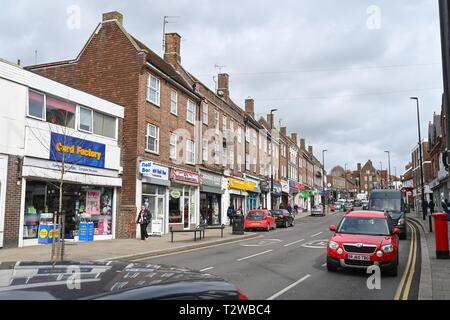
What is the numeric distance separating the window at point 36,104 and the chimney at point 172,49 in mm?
15963

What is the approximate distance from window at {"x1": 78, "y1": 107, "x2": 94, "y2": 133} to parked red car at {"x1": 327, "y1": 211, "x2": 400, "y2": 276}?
534 inches

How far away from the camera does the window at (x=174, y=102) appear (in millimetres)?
27030

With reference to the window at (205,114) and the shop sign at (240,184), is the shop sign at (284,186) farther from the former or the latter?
the window at (205,114)

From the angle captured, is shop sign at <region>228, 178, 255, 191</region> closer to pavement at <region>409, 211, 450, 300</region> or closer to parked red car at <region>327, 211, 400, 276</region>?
pavement at <region>409, 211, 450, 300</region>

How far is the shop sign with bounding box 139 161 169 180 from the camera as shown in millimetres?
22500

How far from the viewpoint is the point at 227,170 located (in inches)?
1416

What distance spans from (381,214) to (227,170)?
958 inches

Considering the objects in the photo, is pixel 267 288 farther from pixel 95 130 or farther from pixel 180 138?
pixel 180 138

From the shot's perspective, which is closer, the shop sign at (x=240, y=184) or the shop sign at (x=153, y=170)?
the shop sign at (x=153, y=170)

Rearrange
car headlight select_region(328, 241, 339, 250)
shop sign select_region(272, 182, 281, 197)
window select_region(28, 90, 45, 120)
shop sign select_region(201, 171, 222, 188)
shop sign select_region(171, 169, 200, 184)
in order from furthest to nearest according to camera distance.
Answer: shop sign select_region(272, 182, 281, 197), shop sign select_region(201, 171, 222, 188), shop sign select_region(171, 169, 200, 184), window select_region(28, 90, 45, 120), car headlight select_region(328, 241, 339, 250)

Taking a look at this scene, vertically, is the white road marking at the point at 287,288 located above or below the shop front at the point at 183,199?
below

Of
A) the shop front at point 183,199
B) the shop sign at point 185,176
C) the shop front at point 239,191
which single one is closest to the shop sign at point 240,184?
the shop front at point 239,191

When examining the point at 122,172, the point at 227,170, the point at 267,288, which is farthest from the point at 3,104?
the point at 227,170

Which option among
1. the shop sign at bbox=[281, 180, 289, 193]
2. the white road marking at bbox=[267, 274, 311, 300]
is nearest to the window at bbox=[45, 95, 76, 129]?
the white road marking at bbox=[267, 274, 311, 300]
